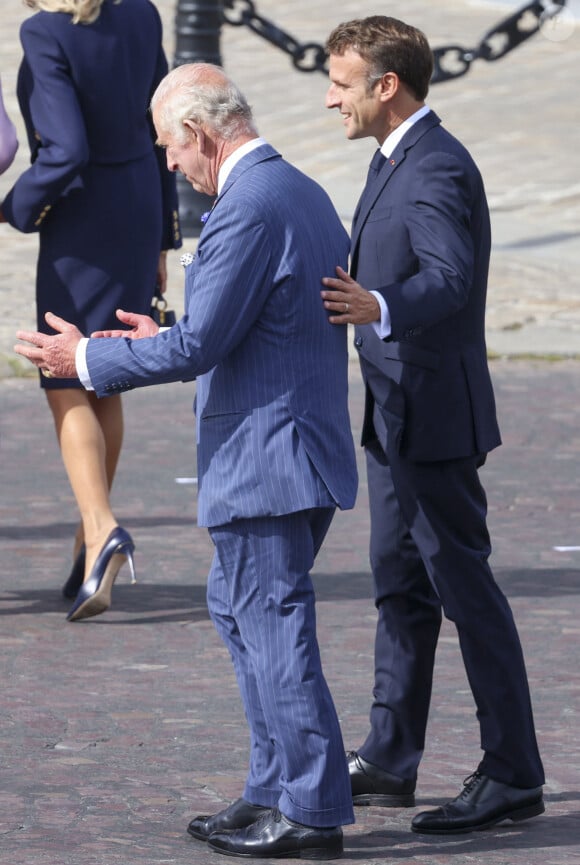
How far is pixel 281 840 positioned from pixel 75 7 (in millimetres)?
2798

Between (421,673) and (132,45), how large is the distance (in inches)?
94.3

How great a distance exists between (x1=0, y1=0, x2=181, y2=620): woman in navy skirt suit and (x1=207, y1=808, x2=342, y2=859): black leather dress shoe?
6.02 ft

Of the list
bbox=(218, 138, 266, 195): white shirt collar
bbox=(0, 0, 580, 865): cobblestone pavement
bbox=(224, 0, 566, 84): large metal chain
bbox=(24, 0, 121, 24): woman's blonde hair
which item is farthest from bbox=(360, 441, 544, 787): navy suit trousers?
bbox=(224, 0, 566, 84): large metal chain

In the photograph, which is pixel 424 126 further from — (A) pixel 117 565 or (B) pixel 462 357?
(A) pixel 117 565

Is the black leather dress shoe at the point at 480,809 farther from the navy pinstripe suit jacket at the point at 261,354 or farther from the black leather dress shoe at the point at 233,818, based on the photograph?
the navy pinstripe suit jacket at the point at 261,354

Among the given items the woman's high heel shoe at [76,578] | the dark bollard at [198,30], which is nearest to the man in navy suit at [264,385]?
the woman's high heel shoe at [76,578]

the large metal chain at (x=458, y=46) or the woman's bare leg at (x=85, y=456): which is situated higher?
the woman's bare leg at (x=85, y=456)

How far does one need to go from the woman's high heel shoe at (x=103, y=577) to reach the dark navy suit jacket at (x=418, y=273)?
171 cm

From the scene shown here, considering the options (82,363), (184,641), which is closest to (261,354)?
(82,363)

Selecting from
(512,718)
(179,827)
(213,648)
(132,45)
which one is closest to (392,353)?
(512,718)

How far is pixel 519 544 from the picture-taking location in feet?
22.6

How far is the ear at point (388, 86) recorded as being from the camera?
407cm

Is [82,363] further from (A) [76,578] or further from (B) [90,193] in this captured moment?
(A) [76,578]

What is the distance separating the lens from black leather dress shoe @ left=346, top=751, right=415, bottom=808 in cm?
434
